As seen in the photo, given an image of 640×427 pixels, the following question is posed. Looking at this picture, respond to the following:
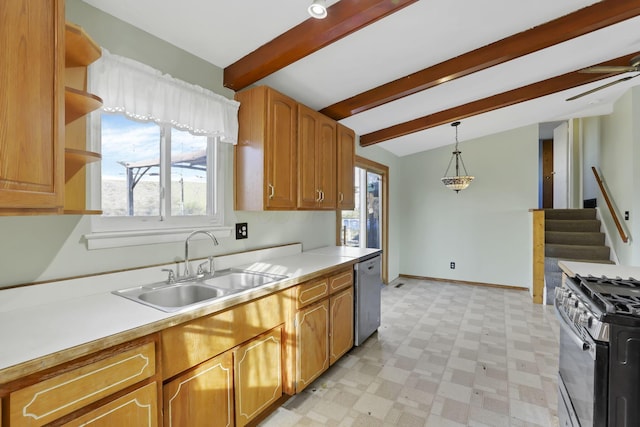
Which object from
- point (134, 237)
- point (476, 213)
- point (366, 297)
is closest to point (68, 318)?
point (134, 237)

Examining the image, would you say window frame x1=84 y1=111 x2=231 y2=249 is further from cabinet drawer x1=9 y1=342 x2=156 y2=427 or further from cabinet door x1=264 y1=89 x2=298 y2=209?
cabinet drawer x1=9 y1=342 x2=156 y2=427

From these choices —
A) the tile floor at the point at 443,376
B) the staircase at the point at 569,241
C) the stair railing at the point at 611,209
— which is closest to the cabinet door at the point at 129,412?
the tile floor at the point at 443,376

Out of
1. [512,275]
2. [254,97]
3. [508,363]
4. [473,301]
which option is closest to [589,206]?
[512,275]

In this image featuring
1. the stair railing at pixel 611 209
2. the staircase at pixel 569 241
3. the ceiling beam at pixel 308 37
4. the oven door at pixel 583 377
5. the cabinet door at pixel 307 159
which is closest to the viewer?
the oven door at pixel 583 377

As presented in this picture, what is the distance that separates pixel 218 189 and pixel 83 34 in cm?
115

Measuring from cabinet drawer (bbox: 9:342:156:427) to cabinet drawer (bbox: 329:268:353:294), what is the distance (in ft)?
4.64

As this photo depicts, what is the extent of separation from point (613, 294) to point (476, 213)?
164 inches

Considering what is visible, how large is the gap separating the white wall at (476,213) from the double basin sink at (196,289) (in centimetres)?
426

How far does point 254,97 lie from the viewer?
2205mm

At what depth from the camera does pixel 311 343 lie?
214 cm

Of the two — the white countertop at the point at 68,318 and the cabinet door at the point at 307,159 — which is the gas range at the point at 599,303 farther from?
the cabinet door at the point at 307,159

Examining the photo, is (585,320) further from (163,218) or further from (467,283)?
(467,283)

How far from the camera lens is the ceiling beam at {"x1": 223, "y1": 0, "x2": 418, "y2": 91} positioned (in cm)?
167

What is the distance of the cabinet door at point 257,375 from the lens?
1.60 m
